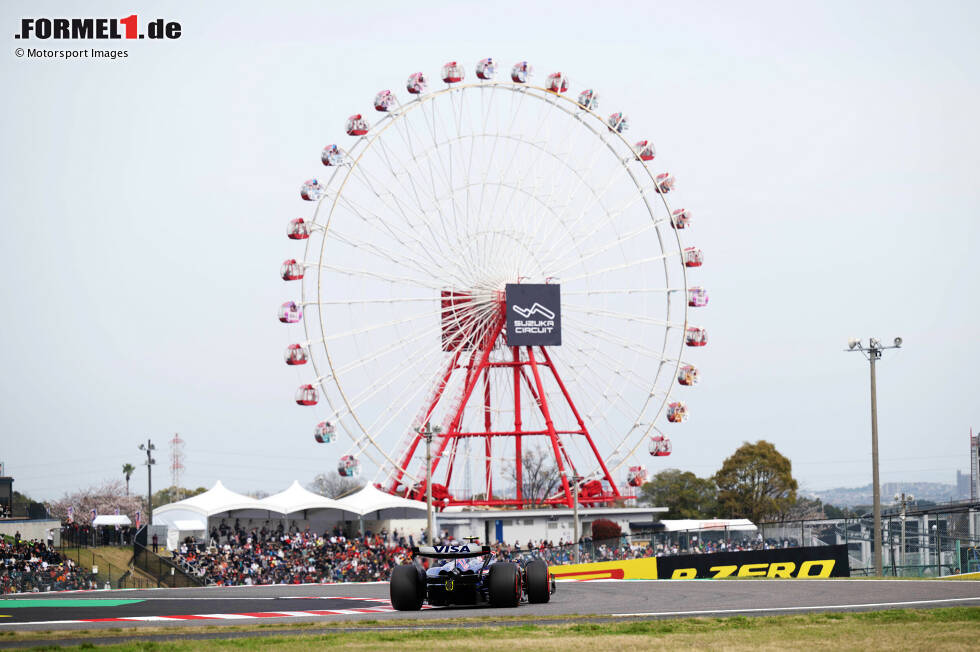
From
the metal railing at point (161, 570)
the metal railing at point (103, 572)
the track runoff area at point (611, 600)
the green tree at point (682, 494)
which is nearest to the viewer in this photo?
the track runoff area at point (611, 600)

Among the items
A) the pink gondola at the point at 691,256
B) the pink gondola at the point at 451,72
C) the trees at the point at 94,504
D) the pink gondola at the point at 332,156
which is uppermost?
the pink gondola at the point at 451,72

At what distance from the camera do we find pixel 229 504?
178ft

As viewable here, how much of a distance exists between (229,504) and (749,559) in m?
27.6

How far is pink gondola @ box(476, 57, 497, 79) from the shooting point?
53562 millimetres

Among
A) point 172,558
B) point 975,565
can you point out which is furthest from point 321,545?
point 975,565

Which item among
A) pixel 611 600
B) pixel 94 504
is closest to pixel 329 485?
pixel 94 504

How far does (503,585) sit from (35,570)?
81.5 feet

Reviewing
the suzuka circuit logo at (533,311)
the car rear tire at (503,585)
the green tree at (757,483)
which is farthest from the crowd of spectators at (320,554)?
the green tree at (757,483)

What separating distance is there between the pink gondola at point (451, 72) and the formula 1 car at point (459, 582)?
1292 inches

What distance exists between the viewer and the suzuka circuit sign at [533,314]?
5619 centimetres

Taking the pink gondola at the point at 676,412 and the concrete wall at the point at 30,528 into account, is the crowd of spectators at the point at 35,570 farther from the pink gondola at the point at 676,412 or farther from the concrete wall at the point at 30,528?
the pink gondola at the point at 676,412

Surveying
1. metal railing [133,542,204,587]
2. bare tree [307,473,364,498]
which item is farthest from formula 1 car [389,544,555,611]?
bare tree [307,473,364,498]

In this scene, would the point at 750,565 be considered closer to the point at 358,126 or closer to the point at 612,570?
the point at 612,570

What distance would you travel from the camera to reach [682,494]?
350 feet
